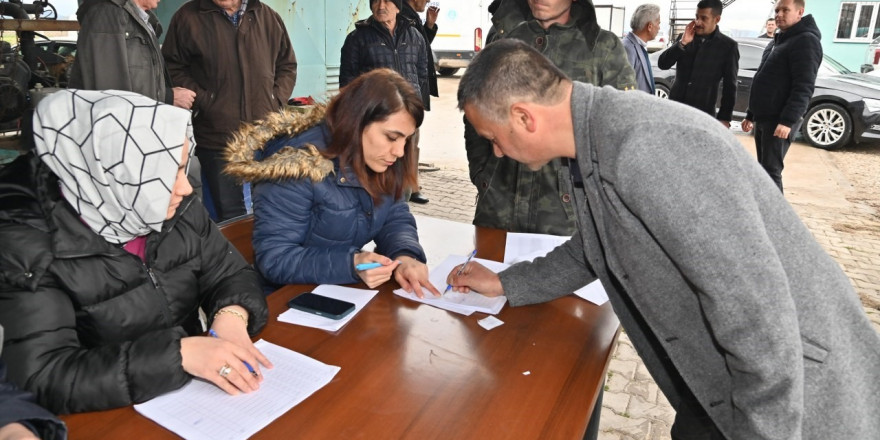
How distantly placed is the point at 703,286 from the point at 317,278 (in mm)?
1087

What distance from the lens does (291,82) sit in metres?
3.67

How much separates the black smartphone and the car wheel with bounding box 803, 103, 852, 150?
328 inches

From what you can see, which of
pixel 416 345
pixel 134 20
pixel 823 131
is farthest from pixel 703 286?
pixel 823 131

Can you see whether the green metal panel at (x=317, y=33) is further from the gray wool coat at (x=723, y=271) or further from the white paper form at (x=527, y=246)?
the gray wool coat at (x=723, y=271)

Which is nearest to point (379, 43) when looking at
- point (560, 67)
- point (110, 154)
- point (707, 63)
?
point (560, 67)

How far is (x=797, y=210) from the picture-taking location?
5418 millimetres

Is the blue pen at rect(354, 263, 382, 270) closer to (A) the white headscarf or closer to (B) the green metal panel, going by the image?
(A) the white headscarf

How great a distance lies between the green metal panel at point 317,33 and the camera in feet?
20.7

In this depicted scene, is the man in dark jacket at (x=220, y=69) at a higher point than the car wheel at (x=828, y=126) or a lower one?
higher

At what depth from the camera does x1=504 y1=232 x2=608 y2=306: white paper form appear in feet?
5.62

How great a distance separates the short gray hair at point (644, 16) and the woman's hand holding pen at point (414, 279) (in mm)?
3823

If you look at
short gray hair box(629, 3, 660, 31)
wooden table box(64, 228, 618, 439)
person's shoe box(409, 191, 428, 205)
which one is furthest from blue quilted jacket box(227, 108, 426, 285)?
short gray hair box(629, 3, 660, 31)

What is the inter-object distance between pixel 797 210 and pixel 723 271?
5.36m

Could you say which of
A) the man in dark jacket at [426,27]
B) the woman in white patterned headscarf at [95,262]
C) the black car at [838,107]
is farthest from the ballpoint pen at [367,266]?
the black car at [838,107]
